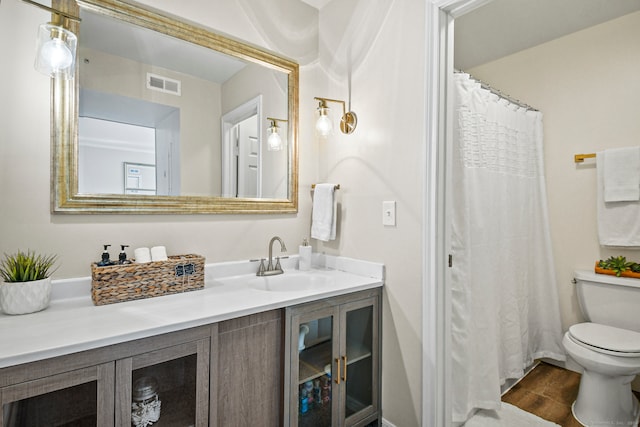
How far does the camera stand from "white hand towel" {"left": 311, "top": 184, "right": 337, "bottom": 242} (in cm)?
187

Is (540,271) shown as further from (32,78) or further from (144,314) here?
(32,78)

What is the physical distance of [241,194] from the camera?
5.78ft

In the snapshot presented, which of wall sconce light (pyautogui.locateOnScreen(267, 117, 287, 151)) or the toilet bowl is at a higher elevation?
wall sconce light (pyautogui.locateOnScreen(267, 117, 287, 151))

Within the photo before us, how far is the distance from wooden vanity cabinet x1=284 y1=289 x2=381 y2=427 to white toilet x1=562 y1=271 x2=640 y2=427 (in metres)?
1.23

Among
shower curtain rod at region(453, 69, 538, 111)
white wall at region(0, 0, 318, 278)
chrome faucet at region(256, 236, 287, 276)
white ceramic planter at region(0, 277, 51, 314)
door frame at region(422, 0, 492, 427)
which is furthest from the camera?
shower curtain rod at region(453, 69, 538, 111)

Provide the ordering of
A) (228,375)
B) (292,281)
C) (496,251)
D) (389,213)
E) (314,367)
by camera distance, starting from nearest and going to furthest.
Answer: (228,375)
(314,367)
(389,213)
(292,281)
(496,251)

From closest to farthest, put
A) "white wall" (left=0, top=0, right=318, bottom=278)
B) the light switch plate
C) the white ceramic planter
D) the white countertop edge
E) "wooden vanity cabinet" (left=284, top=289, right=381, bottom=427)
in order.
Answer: the white countertop edge < the white ceramic planter < "white wall" (left=0, top=0, right=318, bottom=278) < "wooden vanity cabinet" (left=284, top=289, right=381, bottom=427) < the light switch plate

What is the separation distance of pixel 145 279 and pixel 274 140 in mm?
1037

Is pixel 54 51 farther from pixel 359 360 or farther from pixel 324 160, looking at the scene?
pixel 359 360

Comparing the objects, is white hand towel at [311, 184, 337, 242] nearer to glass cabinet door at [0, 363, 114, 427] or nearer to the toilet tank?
glass cabinet door at [0, 363, 114, 427]

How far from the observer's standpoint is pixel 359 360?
1579mm

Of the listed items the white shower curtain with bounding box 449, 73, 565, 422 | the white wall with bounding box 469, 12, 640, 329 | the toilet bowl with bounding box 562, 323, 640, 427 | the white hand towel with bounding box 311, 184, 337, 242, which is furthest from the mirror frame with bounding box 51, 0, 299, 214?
the white wall with bounding box 469, 12, 640, 329

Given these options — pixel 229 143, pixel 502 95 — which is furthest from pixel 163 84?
pixel 502 95

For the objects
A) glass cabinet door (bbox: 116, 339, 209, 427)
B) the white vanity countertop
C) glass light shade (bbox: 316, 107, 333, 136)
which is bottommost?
glass cabinet door (bbox: 116, 339, 209, 427)
